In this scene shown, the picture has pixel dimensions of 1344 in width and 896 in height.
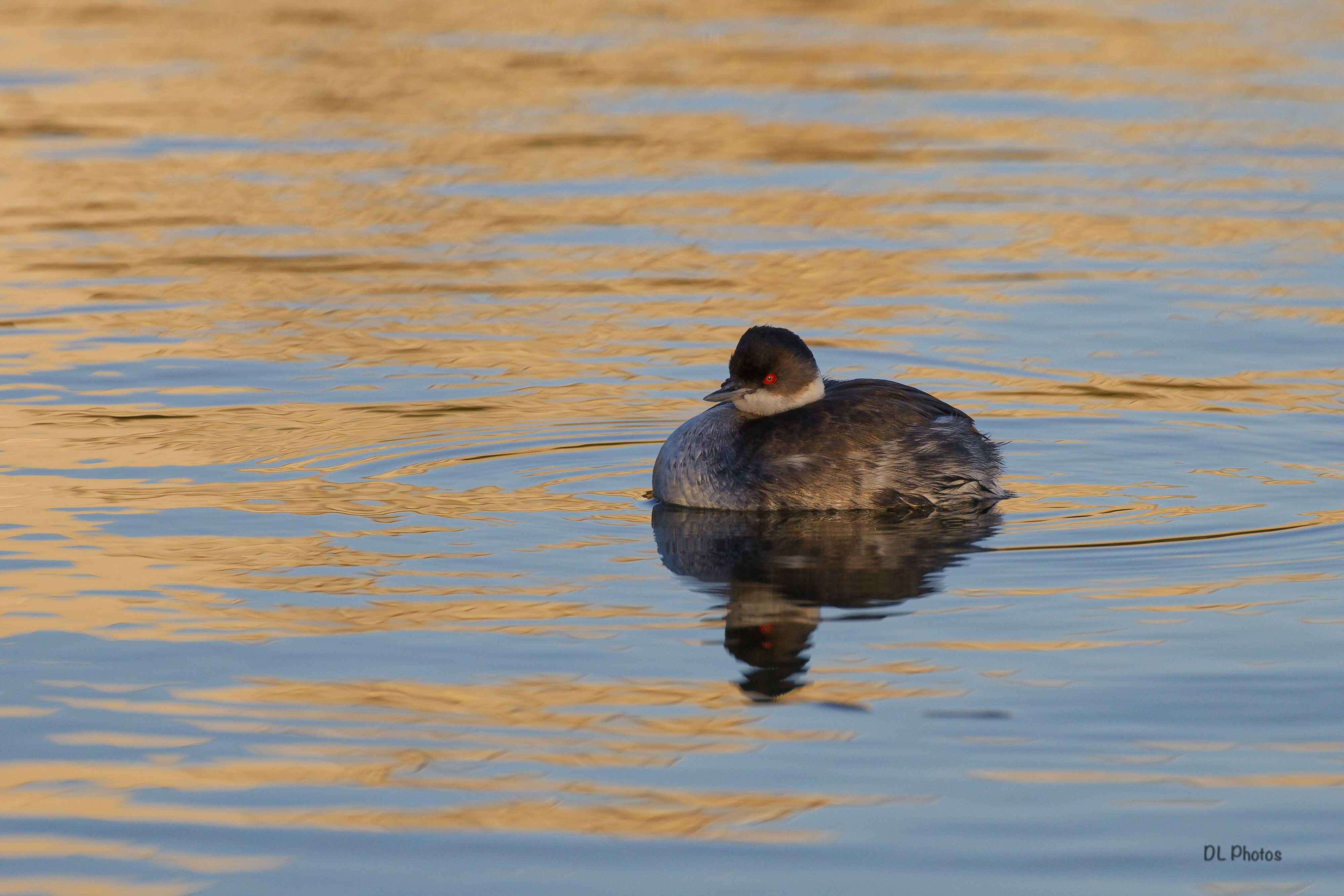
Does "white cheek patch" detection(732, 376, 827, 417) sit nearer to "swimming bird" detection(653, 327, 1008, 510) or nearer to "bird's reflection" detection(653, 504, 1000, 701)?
"swimming bird" detection(653, 327, 1008, 510)

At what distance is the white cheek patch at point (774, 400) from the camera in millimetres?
9781

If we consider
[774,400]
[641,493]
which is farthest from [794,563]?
[641,493]

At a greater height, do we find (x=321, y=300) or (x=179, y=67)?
(x=179, y=67)

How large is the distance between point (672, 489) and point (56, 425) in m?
3.56

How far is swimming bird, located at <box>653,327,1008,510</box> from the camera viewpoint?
952cm

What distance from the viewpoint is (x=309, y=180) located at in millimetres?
18000

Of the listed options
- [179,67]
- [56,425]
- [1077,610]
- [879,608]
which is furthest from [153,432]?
[179,67]

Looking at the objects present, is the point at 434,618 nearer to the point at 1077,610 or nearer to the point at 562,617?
the point at 562,617

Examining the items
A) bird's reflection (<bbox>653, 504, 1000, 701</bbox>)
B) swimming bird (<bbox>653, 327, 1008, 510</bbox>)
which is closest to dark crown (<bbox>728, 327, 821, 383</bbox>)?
swimming bird (<bbox>653, 327, 1008, 510</bbox>)

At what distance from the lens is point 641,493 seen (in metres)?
9.91

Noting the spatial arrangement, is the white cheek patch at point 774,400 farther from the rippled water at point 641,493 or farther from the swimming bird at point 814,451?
the rippled water at point 641,493

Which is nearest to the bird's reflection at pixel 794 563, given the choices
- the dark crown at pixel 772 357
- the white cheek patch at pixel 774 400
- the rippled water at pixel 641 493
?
the rippled water at pixel 641 493

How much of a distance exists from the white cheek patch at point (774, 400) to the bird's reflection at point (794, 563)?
549 mm

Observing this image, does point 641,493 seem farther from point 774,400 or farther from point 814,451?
point 814,451
